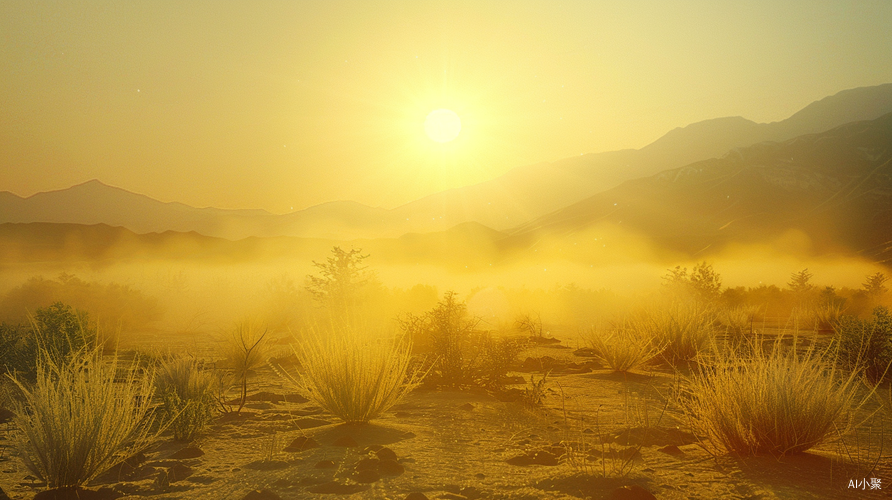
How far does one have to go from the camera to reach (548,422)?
5500 millimetres

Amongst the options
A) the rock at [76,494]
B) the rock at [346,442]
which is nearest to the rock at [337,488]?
the rock at [346,442]

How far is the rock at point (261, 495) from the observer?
348 cm

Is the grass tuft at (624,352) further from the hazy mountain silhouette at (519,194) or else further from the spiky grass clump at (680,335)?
the hazy mountain silhouette at (519,194)

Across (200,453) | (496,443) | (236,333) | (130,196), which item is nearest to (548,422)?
(496,443)

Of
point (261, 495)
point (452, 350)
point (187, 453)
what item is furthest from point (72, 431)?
point (452, 350)

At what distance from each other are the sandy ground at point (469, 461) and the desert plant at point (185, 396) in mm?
151

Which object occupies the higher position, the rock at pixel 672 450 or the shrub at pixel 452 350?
the shrub at pixel 452 350

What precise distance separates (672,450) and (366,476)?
8.38 feet

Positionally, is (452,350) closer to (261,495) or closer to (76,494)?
(261,495)

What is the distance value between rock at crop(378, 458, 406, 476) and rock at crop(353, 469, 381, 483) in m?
0.07

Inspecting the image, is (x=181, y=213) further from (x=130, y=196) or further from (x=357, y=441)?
(x=357, y=441)

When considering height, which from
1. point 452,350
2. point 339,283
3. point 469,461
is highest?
point 339,283

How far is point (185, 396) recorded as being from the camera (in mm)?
6016

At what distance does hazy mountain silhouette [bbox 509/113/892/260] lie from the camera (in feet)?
218
